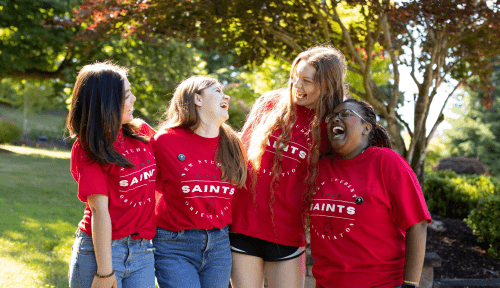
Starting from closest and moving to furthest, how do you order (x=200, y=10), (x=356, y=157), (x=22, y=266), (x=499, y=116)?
(x=356, y=157) < (x=22, y=266) < (x=200, y=10) < (x=499, y=116)

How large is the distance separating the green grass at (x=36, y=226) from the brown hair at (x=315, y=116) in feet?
9.92

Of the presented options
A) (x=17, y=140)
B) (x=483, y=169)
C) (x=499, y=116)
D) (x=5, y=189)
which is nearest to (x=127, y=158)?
(x=5, y=189)

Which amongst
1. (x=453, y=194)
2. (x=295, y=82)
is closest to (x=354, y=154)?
(x=295, y=82)

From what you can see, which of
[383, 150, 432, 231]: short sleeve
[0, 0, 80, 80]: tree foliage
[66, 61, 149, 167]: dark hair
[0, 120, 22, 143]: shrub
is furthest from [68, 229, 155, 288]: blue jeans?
[0, 120, 22, 143]: shrub

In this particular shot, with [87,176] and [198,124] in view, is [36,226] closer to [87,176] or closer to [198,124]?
[198,124]

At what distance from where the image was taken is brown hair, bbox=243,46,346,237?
254cm

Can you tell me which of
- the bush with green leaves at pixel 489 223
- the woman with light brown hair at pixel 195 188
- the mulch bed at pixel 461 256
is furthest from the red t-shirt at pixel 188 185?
the bush with green leaves at pixel 489 223

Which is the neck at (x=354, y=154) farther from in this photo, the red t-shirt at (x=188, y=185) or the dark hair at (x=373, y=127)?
the red t-shirt at (x=188, y=185)

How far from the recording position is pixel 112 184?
220 cm

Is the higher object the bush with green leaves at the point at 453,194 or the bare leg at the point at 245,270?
the bare leg at the point at 245,270

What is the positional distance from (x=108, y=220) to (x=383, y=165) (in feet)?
4.58

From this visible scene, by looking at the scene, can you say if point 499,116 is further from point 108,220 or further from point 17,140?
point 17,140

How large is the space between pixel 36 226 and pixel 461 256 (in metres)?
6.40

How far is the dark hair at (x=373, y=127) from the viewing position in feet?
7.72
